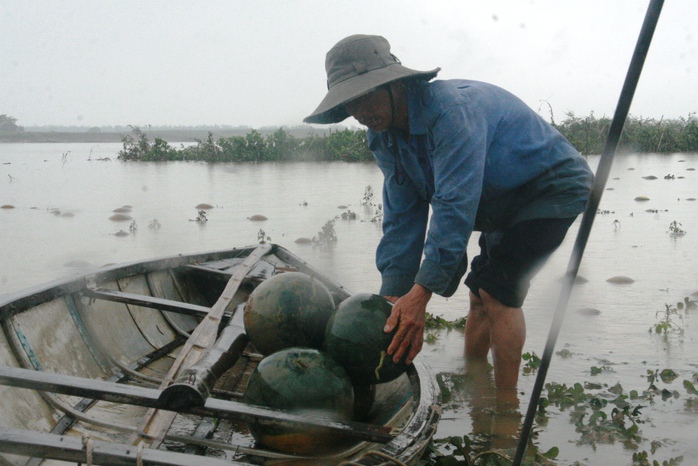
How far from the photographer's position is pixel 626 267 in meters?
6.34

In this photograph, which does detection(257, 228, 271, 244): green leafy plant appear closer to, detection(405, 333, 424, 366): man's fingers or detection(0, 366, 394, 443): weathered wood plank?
detection(405, 333, 424, 366): man's fingers

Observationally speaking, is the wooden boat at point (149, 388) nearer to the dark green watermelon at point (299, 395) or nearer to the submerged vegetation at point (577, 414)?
the dark green watermelon at point (299, 395)

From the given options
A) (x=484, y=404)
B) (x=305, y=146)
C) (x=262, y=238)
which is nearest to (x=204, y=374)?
(x=484, y=404)

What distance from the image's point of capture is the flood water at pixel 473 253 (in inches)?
125

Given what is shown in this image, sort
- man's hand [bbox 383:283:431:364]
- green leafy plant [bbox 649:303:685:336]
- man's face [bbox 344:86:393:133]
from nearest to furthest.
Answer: man's hand [bbox 383:283:431:364] < man's face [bbox 344:86:393:133] < green leafy plant [bbox 649:303:685:336]

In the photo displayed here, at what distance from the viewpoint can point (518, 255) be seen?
301cm

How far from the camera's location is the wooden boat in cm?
200

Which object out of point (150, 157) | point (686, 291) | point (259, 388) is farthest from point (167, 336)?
point (150, 157)

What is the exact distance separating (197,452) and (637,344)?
3046 millimetres

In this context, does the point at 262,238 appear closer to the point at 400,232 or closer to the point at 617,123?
the point at 400,232

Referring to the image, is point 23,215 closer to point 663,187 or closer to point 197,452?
point 197,452

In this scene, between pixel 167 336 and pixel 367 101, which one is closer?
pixel 367 101

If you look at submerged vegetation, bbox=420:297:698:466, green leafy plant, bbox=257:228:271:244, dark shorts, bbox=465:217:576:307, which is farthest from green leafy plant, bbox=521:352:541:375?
green leafy plant, bbox=257:228:271:244

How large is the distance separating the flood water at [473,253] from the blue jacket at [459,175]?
61 centimetres
